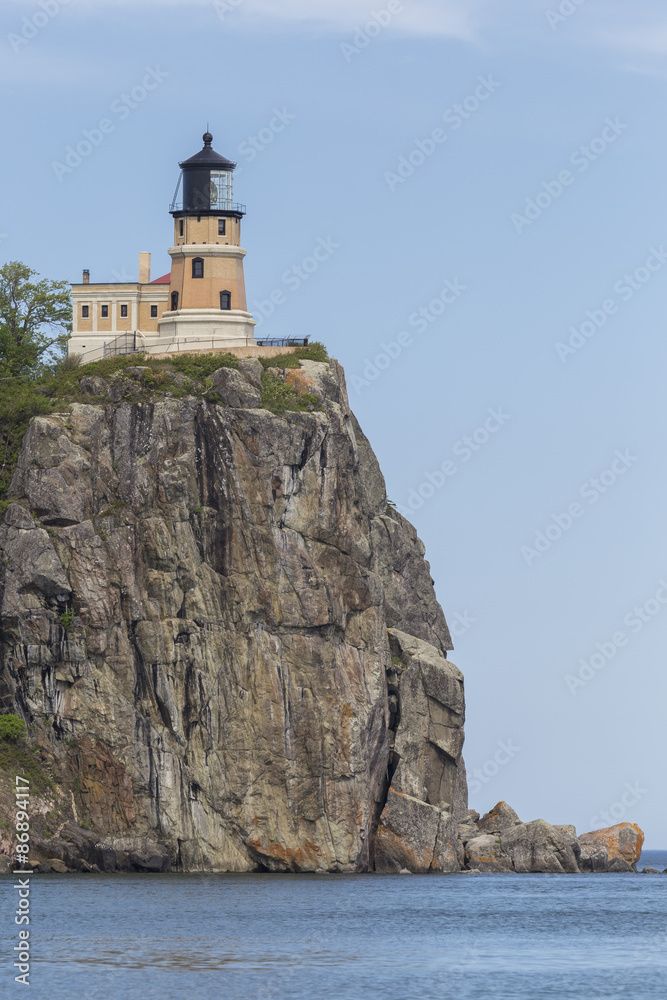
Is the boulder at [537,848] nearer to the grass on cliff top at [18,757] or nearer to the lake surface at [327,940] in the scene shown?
the lake surface at [327,940]

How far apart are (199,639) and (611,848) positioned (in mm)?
37333

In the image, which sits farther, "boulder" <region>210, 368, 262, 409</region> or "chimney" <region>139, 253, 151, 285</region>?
"chimney" <region>139, 253, 151, 285</region>

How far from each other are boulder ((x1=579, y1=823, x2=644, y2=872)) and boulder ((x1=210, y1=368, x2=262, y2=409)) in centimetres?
3868

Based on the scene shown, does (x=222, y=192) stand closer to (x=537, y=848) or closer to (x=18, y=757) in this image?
(x=18, y=757)

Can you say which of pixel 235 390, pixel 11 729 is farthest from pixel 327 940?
pixel 235 390

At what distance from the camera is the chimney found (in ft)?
363

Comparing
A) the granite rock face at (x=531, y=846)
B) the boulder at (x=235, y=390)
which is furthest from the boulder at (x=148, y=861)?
the boulder at (x=235, y=390)

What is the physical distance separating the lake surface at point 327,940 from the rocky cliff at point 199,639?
4227mm

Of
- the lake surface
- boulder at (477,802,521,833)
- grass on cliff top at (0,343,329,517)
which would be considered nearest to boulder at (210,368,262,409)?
grass on cliff top at (0,343,329,517)

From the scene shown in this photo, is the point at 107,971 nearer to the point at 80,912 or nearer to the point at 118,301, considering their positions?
the point at 80,912

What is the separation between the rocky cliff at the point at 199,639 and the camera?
3634 inches

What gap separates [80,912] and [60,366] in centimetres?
4347

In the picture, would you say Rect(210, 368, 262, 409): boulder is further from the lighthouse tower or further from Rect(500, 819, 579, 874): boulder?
Rect(500, 819, 579, 874): boulder

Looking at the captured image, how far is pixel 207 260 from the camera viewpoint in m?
107
